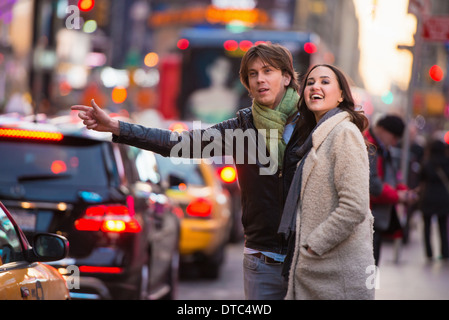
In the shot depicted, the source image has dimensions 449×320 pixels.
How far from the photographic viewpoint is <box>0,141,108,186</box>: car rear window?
6.80 m

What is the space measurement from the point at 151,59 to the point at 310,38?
38841mm

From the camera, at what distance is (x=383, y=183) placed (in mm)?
7586

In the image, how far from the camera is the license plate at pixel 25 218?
6562 mm

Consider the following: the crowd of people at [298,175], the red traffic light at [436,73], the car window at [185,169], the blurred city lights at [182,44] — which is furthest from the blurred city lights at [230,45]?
the crowd of people at [298,175]

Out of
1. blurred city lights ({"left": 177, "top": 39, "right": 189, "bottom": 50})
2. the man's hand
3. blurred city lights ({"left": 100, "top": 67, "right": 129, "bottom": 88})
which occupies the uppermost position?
blurred city lights ({"left": 177, "top": 39, "right": 189, "bottom": 50})

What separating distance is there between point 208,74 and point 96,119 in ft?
56.2

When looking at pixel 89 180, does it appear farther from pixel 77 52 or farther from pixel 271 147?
pixel 77 52

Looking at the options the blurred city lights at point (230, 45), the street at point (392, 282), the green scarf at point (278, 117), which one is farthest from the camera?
the blurred city lights at point (230, 45)

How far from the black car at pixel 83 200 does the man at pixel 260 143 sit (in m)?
2.00

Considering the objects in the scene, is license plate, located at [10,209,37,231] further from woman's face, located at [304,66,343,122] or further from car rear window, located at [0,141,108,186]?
woman's face, located at [304,66,343,122]

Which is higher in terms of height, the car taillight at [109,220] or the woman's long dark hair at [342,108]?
the woman's long dark hair at [342,108]

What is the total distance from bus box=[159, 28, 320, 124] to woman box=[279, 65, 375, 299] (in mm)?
16481

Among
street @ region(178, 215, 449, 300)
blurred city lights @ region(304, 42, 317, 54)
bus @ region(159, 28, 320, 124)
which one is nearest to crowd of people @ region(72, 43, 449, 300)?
street @ region(178, 215, 449, 300)

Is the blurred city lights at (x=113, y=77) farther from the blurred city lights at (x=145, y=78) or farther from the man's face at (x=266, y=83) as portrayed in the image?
the man's face at (x=266, y=83)
